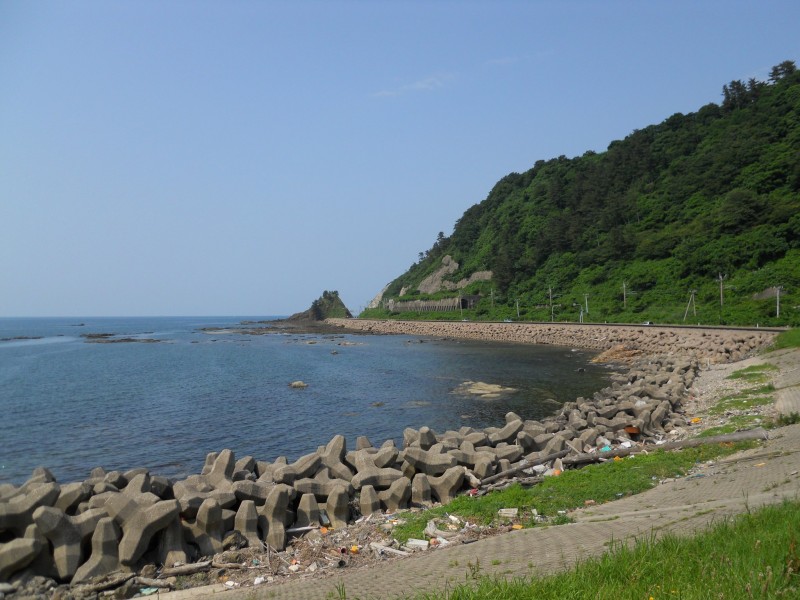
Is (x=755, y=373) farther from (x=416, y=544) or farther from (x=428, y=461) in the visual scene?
(x=416, y=544)

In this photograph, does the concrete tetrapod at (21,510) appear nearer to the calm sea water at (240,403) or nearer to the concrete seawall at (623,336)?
the calm sea water at (240,403)

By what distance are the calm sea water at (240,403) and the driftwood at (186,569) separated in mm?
8683

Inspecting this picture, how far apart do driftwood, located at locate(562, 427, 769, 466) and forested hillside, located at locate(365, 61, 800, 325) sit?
128ft

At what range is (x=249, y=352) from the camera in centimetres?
6731

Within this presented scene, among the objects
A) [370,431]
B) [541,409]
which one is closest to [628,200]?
[541,409]

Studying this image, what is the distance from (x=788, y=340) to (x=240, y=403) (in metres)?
31.0

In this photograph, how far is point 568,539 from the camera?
7.54 meters

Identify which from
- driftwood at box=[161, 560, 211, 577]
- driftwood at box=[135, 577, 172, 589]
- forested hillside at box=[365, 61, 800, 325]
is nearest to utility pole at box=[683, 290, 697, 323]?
forested hillside at box=[365, 61, 800, 325]

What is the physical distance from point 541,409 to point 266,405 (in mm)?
14131

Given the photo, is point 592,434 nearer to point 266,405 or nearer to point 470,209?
point 266,405

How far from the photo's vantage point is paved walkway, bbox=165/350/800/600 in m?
6.68

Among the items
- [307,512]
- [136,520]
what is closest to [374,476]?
[307,512]

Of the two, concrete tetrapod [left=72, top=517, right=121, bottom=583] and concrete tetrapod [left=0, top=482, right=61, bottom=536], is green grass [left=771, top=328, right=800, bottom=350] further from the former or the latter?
concrete tetrapod [left=0, top=482, right=61, bottom=536]

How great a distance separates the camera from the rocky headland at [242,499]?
8.85 meters
